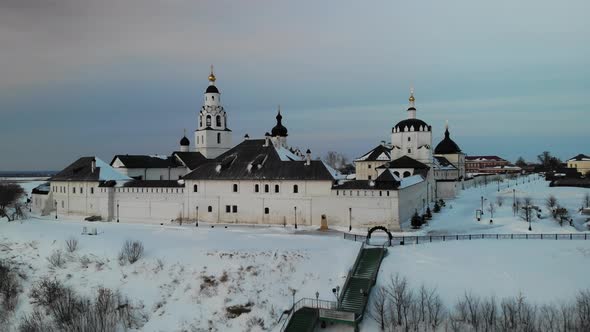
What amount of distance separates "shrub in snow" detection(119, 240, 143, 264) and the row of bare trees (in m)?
14.1

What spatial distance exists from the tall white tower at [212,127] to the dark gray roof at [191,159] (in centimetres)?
204

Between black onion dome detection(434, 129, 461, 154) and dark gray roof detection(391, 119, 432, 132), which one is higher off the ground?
dark gray roof detection(391, 119, 432, 132)

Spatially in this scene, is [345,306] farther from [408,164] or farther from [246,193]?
[408,164]

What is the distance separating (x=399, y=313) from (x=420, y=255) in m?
6.14

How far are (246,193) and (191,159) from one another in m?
19.6

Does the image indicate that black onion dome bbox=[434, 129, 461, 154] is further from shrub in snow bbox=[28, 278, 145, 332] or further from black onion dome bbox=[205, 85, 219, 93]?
shrub in snow bbox=[28, 278, 145, 332]

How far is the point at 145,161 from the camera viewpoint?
51.4 metres

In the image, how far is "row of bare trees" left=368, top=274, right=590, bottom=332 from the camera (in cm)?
1922

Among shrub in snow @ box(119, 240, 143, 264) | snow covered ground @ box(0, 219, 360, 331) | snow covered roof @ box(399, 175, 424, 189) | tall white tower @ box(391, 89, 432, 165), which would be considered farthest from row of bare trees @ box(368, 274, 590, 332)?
tall white tower @ box(391, 89, 432, 165)

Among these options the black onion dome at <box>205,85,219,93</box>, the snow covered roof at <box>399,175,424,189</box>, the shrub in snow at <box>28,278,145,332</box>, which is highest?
the black onion dome at <box>205,85,219,93</box>

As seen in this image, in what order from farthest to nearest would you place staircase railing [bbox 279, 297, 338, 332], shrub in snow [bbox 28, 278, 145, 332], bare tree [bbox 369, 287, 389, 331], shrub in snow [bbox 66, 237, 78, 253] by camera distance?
shrub in snow [bbox 66, 237, 78, 253] < shrub in snow [bbox 28, 278, 145, 332] < staircase railing [bbox 279, 297, 338, 332] < bare tree [bbox 369, 287, 389, 331]

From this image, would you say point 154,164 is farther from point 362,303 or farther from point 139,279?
point 362,303

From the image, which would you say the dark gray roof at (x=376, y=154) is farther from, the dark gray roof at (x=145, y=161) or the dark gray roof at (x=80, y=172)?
the dark gray roof at (x=80, y=172)

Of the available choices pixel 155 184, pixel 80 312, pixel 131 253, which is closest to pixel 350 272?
pixel 131 253
